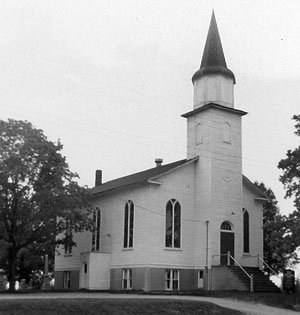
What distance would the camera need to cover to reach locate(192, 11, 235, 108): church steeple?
1560 inches

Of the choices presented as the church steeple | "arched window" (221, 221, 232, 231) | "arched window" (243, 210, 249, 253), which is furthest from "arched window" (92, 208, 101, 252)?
the church steeple

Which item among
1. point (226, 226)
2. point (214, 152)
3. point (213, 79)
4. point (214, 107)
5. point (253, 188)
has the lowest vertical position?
point (226, 226)

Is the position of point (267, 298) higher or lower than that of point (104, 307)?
higher

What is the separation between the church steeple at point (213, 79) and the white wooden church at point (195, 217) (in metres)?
0.07

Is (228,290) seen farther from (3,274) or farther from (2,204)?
(3,274)

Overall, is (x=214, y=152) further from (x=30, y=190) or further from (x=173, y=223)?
(x=30, y=190)

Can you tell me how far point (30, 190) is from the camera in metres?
35.8

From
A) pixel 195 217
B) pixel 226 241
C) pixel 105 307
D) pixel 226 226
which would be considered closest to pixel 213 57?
pixel 195 217

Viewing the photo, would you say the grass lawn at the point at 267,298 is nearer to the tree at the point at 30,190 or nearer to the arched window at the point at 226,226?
the arched window at the point at 226,226

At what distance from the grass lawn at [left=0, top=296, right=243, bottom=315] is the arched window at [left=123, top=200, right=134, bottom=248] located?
12999 mm

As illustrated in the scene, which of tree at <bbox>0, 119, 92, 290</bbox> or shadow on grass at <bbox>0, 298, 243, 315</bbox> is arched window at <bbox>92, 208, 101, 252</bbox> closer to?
tree at <bbox>0, 119, 92, 290</bbox>

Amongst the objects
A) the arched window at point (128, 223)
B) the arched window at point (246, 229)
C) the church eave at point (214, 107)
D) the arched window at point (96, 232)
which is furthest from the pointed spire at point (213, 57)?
the arched window at point (96, 232)

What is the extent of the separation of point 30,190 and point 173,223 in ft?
29.8

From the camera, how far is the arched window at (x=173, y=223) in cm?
3750
